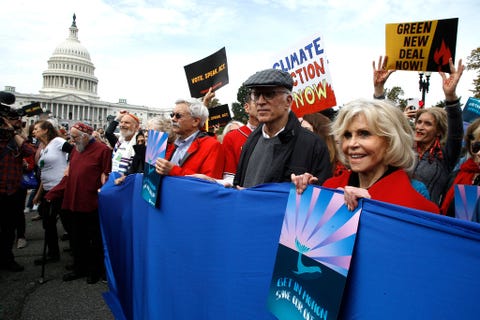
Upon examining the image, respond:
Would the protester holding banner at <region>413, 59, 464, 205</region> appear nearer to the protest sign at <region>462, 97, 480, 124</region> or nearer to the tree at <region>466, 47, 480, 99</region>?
the protest sign at <region>462, 97, 480, 124</region>

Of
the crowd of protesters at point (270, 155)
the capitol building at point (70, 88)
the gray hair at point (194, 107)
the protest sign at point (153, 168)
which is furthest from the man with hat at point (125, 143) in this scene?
the capitol building at point (70, 88)

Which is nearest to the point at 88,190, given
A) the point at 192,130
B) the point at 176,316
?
the point at 192,130

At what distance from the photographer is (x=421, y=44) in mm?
3371

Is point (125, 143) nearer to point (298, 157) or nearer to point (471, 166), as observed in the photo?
point (298, 157)

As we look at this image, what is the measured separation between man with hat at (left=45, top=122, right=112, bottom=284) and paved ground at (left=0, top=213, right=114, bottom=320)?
23cm

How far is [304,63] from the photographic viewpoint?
12.5 ft

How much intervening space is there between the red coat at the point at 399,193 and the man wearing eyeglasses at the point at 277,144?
2.31 ft

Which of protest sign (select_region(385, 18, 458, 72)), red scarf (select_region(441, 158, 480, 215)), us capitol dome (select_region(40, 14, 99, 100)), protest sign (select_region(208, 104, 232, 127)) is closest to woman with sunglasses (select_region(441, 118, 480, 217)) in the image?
red scarf (select_region(441, 158, 480, 215))

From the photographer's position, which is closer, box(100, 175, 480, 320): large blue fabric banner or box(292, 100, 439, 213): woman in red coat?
box(100, 175, 480, 320): large blue fabric banner

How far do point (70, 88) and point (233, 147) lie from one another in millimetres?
110546

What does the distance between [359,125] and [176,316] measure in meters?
1.57

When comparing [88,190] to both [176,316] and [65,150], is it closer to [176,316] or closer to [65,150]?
[65,150]

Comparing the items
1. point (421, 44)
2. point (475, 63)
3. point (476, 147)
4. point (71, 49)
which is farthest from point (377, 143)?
point (71, 49)

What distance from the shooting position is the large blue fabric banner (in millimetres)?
995
